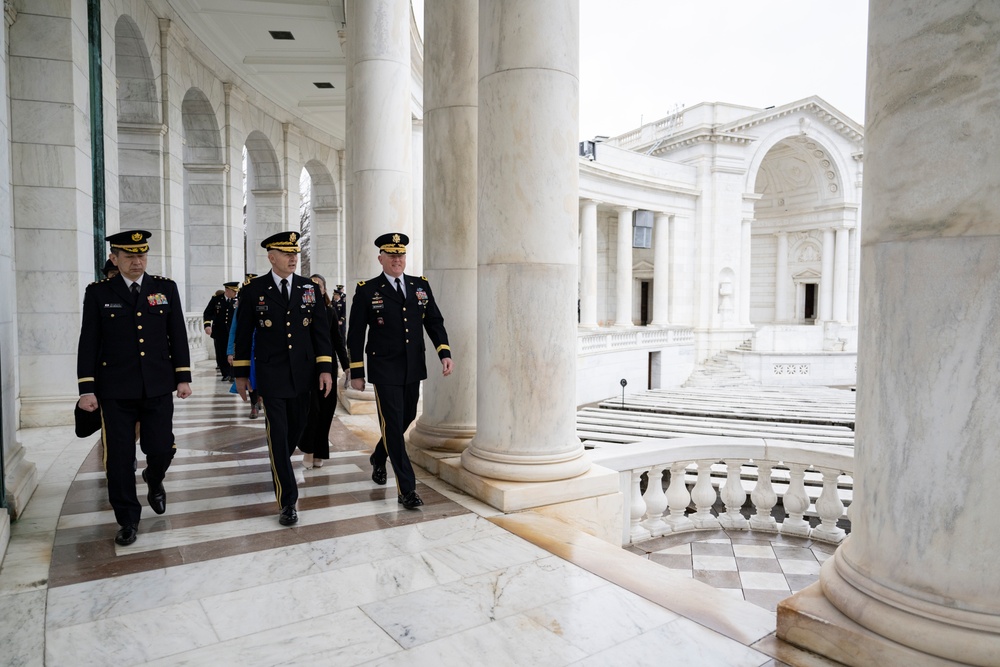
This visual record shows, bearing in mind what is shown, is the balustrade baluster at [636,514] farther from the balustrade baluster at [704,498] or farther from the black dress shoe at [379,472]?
the black dress shoe at [379,472]

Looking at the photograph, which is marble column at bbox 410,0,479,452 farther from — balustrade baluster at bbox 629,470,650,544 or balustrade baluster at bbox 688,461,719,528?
balustrade baluster at bbox 688,461,719,528

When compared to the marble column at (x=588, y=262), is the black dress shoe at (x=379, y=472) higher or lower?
lower

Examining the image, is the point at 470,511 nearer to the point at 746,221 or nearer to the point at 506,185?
the point at 506,185

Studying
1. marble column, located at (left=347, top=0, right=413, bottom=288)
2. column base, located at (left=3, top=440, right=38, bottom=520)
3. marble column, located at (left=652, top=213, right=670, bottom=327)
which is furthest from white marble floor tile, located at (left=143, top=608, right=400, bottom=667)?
marble column, located at (left=652, top=213, right=670, bottom=327)

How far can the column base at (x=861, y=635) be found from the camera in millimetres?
3246

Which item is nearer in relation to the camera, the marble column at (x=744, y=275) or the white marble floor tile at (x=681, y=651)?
the white marble floor tile at (x=681, y=651)

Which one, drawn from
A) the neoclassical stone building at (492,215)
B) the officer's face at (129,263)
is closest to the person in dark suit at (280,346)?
the officer's face at (129,263)

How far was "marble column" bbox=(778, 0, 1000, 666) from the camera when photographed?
10.5 feet

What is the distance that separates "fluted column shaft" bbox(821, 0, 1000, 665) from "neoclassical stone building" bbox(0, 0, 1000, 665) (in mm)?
11

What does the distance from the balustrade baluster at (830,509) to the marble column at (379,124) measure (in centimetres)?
758

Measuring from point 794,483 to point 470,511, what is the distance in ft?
13.5

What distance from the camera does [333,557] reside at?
538 centimetres

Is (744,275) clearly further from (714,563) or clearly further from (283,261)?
(283,261)

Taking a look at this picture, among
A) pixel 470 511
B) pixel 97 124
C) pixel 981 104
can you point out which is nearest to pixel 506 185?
pixel 470 511
